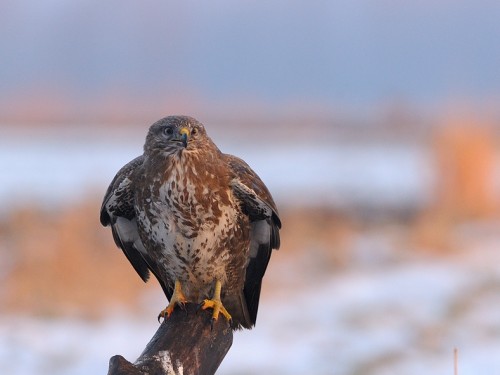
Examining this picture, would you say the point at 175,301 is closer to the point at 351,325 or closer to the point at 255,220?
the point at 255,220

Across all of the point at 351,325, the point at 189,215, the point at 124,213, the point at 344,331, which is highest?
the point at 351,325

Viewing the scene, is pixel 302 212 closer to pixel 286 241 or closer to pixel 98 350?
pixel 286 241

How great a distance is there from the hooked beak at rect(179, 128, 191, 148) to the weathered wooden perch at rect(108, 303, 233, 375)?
73cm

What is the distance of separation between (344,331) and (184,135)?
397 centimetres

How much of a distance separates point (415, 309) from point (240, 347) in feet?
5.22

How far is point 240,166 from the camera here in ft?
16.4

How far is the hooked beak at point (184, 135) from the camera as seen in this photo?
4.68 meters

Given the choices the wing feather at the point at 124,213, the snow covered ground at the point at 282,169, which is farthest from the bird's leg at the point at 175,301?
the snow covered ground at the point at 282,169

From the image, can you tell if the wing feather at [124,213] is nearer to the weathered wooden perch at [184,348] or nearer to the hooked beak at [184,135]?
the hooked beak at [184,135]

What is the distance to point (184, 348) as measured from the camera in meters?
4.05

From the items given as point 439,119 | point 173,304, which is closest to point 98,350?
point 173,304

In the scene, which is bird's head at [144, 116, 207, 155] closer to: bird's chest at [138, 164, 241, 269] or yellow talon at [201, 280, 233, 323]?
bird's chest at [138, 164, 241, 269]

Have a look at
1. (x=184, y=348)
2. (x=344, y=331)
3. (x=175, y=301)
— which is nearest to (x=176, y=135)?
(x=175, y=301)

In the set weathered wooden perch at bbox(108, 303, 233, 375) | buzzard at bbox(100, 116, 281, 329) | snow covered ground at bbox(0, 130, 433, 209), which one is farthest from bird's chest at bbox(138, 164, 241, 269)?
snow covered ground at bbox(0, 130, 433, 209)
